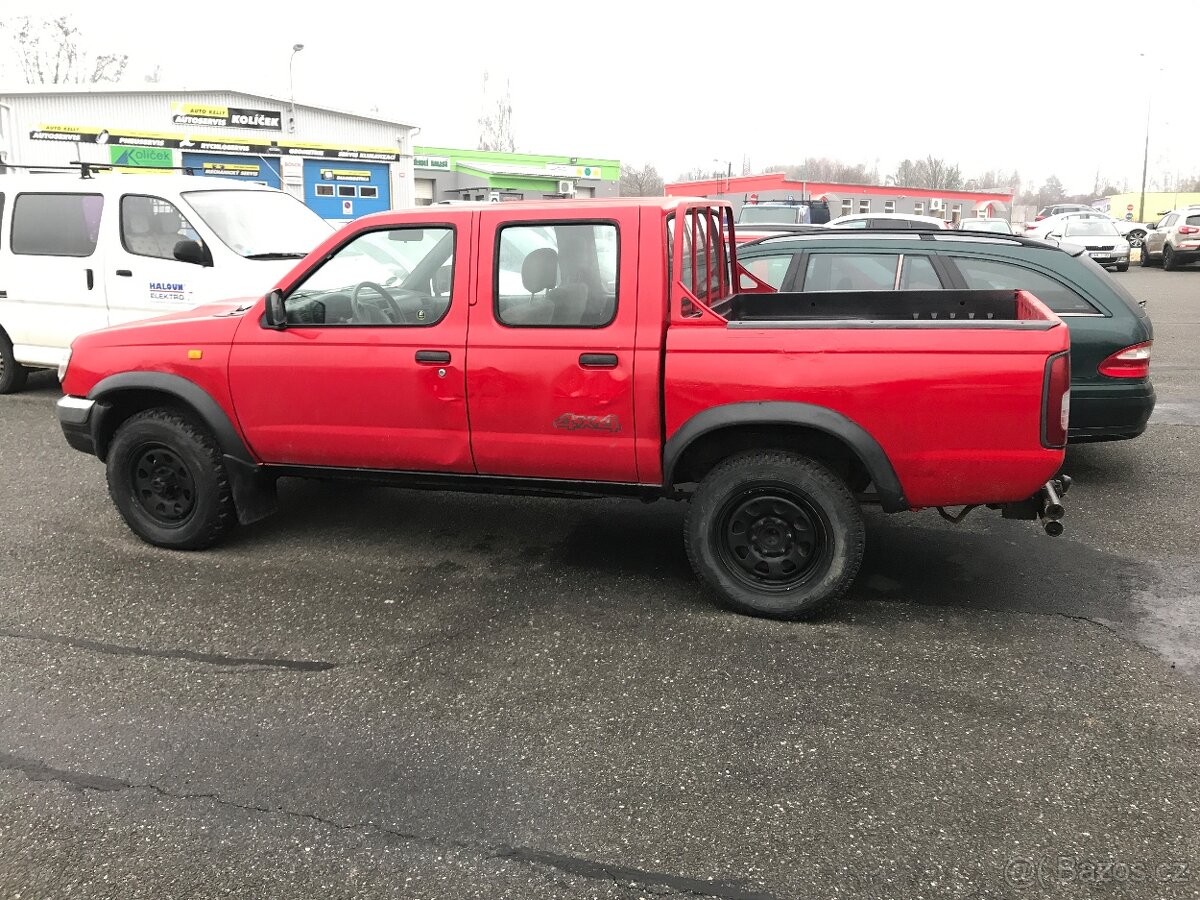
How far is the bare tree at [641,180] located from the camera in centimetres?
9138

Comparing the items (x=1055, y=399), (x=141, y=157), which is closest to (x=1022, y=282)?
(x=1055, y=399)

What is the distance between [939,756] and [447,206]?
3.32m

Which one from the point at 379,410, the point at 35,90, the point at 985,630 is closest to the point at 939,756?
the point at 985,630

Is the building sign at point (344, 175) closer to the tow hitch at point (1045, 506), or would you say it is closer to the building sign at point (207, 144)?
the building sign at point (207, 144)

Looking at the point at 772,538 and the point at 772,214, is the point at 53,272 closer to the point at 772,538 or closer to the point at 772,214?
the point at 772,538

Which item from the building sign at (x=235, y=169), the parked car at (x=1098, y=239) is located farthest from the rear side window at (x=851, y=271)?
the building sign at (x=235, y=169)

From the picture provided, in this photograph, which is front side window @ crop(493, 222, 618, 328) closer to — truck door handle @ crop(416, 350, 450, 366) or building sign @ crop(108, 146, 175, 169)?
truck door handle @ crop(416, 350, 450, 366)

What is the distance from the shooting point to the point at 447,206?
16.4 feet

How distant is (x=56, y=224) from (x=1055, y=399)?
28.0 feet

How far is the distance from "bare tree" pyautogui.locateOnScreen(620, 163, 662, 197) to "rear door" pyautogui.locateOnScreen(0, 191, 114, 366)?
7941cm

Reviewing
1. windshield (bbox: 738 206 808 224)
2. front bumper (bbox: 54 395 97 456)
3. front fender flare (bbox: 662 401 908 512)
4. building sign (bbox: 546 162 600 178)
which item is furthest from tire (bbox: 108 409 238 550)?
building sign (bbox: 546 162 600 178)

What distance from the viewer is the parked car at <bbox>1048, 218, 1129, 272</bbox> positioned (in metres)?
26.8

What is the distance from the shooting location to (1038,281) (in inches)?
253

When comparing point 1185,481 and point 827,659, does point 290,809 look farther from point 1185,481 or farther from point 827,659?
point 1185,481
